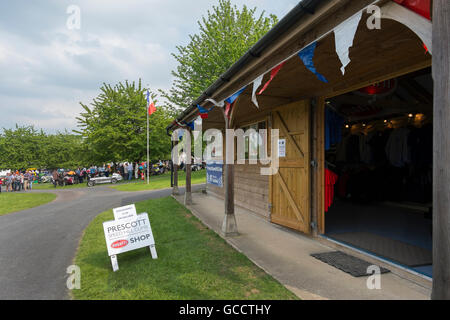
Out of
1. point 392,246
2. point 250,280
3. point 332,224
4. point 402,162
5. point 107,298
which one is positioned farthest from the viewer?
point 402,162

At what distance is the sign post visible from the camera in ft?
13.2

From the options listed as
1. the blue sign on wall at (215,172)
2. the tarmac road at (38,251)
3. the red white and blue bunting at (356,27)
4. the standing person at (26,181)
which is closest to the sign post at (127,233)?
the tarmac road at (38,251)

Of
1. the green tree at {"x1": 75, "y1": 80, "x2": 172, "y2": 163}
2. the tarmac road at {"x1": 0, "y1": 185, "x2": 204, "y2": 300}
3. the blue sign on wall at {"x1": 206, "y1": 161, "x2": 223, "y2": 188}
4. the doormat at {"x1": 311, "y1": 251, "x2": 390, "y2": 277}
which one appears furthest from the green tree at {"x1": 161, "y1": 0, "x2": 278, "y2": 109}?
the doormat at {"x1": 311, "y1": 251, "x2": 390, "y2": 277}

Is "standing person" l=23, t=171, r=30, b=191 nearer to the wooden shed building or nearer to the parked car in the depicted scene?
the parked car

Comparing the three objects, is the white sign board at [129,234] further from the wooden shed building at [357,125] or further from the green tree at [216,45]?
the green tree at [216,45]

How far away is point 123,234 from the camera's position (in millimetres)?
4152

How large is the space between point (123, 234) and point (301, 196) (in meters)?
3.29

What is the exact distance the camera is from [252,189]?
7312 mm

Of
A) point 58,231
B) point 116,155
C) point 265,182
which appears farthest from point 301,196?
point 116,155

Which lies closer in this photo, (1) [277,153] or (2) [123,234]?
(2) [123,234]

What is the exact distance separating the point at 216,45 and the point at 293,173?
18778 mm

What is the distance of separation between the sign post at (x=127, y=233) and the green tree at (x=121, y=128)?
19624mm
